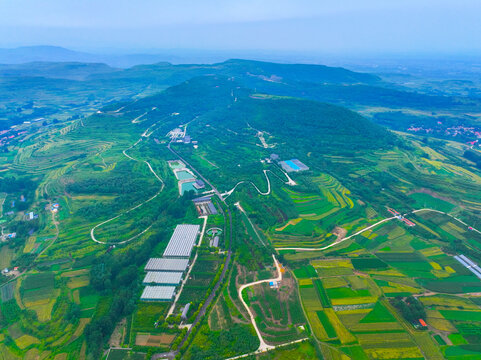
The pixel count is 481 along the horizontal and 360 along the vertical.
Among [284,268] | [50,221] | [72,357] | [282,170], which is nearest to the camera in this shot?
[72,357]

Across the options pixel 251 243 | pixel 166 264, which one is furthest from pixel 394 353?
pixel 166 264

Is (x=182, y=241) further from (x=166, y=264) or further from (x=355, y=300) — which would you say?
(x=355, y=300)

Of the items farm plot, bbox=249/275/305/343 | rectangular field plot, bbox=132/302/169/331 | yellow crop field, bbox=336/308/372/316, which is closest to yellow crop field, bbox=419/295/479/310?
yellow crop field, bbox=336/308/372/316

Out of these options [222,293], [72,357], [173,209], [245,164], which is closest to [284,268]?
[222,293]

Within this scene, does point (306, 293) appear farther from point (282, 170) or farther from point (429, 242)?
point (282, 170)

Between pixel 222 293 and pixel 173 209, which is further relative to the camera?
pixel 173 209

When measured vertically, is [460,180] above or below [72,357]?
above

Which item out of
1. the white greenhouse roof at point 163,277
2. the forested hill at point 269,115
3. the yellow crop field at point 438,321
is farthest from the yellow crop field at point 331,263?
the forested hill at point 269,115

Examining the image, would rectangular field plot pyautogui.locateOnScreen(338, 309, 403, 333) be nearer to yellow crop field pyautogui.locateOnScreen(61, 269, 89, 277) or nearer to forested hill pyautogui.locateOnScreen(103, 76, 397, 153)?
yellow crop field pyautogui.locateOnScreen(61, 269, 89, 277)
